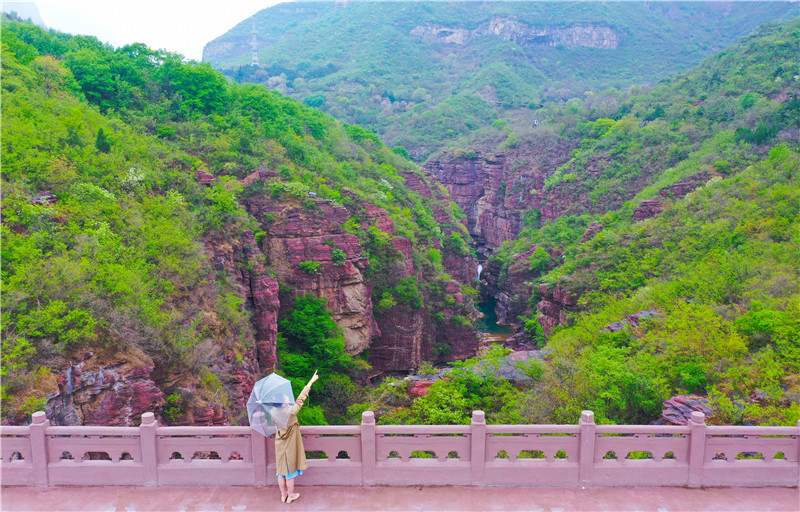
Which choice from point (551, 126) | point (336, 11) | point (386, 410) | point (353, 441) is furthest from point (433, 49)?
point (353, 441)

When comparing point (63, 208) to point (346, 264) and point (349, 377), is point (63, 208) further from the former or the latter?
point (349, 377)

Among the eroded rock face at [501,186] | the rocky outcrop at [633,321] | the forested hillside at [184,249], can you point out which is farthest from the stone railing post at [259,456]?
the eroded rock face at [501,186]

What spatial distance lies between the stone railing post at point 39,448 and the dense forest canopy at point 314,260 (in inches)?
172

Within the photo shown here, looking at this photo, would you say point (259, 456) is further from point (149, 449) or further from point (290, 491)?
point (149, 449)

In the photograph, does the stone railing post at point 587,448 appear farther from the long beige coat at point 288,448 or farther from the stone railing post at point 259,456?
the stone railing post at point 259,456

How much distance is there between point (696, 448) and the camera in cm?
836

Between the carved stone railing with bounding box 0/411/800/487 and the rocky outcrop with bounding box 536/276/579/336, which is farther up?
the carved stone railing with bounding box 0/411/800/487

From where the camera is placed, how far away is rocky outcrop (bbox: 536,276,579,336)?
118 ft

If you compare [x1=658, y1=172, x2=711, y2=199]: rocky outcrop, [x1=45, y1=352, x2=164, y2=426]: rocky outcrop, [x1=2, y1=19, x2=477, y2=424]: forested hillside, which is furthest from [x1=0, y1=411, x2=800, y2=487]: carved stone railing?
[x1=658, y1=172, x2=711, y2=199]: rocky outcrop

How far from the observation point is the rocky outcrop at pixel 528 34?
133 meters

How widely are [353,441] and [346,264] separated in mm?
23353

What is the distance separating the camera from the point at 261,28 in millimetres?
175000

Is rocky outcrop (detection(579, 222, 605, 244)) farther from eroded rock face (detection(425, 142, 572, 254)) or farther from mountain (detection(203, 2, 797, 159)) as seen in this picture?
mountain (detection(203, 2, 797, 159))

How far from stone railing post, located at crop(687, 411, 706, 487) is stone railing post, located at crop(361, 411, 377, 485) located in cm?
522
